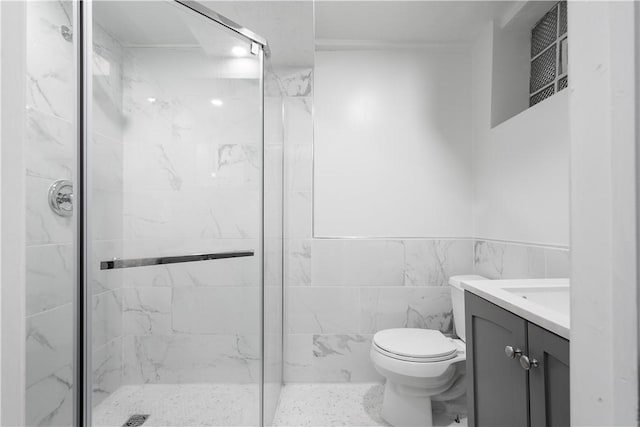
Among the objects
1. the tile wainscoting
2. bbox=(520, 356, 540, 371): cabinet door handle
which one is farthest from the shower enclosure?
bbox=(520, 356, 540, 371): cabinet door handle

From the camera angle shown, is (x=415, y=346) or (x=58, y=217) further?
(x=415, y=346)

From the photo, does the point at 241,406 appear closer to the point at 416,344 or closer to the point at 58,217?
the point at 416,344

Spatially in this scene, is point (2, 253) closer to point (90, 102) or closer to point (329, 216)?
point (90, 102)

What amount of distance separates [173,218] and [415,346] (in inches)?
50.6

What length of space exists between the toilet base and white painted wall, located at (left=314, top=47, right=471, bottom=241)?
903 millimetres

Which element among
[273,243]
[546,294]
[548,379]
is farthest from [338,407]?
[548,379]

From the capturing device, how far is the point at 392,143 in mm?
2236

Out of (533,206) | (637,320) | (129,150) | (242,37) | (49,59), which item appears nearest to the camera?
(637,320)

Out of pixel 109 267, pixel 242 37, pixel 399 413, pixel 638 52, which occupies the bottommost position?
pixel 399 413

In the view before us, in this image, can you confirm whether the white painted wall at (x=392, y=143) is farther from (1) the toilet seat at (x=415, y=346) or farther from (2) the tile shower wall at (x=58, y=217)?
(2) the tile shower wall at (x=58, y=217)

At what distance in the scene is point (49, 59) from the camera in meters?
0.78

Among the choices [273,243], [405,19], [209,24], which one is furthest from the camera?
[405,19]

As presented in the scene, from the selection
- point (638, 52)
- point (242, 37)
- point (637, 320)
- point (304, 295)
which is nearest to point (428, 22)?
point (242, 37)

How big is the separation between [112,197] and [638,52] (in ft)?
3.57
